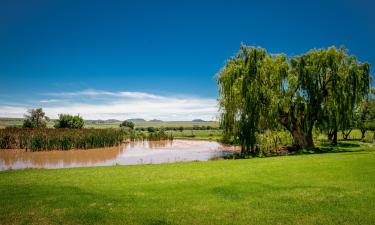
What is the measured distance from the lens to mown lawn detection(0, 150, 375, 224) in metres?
8.38

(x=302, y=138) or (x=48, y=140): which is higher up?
(x=302, y=138)

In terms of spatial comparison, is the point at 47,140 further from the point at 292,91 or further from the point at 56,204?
the point at 56,204

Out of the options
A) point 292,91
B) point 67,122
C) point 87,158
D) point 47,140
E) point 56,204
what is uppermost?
point 292,91

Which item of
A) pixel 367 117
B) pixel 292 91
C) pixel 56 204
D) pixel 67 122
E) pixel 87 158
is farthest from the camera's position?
pixel 67 122

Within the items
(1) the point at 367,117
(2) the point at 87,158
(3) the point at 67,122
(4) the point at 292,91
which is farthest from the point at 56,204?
(3) the point at 67,122

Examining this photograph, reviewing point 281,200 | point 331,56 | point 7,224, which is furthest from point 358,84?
point 7,224

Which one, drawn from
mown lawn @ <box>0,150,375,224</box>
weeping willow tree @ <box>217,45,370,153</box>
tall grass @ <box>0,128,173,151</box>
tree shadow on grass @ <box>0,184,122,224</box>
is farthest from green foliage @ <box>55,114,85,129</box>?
tree shadow on grass @ <box>0,184,122,224</box>

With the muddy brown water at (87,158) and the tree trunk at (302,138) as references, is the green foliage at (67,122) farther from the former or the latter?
the tree trunk at (302,138)

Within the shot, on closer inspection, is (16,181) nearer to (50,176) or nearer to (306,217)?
(50,176)

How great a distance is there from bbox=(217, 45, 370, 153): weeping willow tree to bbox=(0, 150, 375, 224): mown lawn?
13282 millimetres

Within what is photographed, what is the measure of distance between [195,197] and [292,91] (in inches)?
860

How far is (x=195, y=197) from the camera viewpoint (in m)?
10.5

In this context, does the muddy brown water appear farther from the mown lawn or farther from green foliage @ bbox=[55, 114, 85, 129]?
green foliage @ bbox=[55, 114, 85, 129]

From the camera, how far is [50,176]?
15.3 metres
